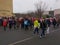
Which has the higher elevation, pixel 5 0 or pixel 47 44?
pixel 5 0

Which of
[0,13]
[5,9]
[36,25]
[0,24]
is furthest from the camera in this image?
[5,9]

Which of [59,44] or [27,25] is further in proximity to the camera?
[27,25]

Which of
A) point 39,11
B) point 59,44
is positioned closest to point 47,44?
point 59,44

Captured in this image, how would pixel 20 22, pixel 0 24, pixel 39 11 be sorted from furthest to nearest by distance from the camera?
pixel 39 11
pixel 0 24
pixel 20 22

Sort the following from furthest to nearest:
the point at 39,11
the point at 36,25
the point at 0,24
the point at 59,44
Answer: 1. the point at 39,11
2. the point at 0,24
3. the point at 36,25
4. the point at 59,44

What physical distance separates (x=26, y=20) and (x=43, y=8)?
270 ft

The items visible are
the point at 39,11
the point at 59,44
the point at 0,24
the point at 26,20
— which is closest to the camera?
the point at 59,44

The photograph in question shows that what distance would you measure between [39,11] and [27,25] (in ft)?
268

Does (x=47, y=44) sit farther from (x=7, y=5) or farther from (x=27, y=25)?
(x=7, y=5)

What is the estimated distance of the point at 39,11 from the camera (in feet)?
362

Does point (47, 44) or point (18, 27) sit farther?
point (18, 27)

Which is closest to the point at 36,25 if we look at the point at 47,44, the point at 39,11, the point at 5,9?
the point at 47,44

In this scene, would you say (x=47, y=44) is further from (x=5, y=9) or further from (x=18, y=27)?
(x=5, y=9)

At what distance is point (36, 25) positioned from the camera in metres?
21.4
